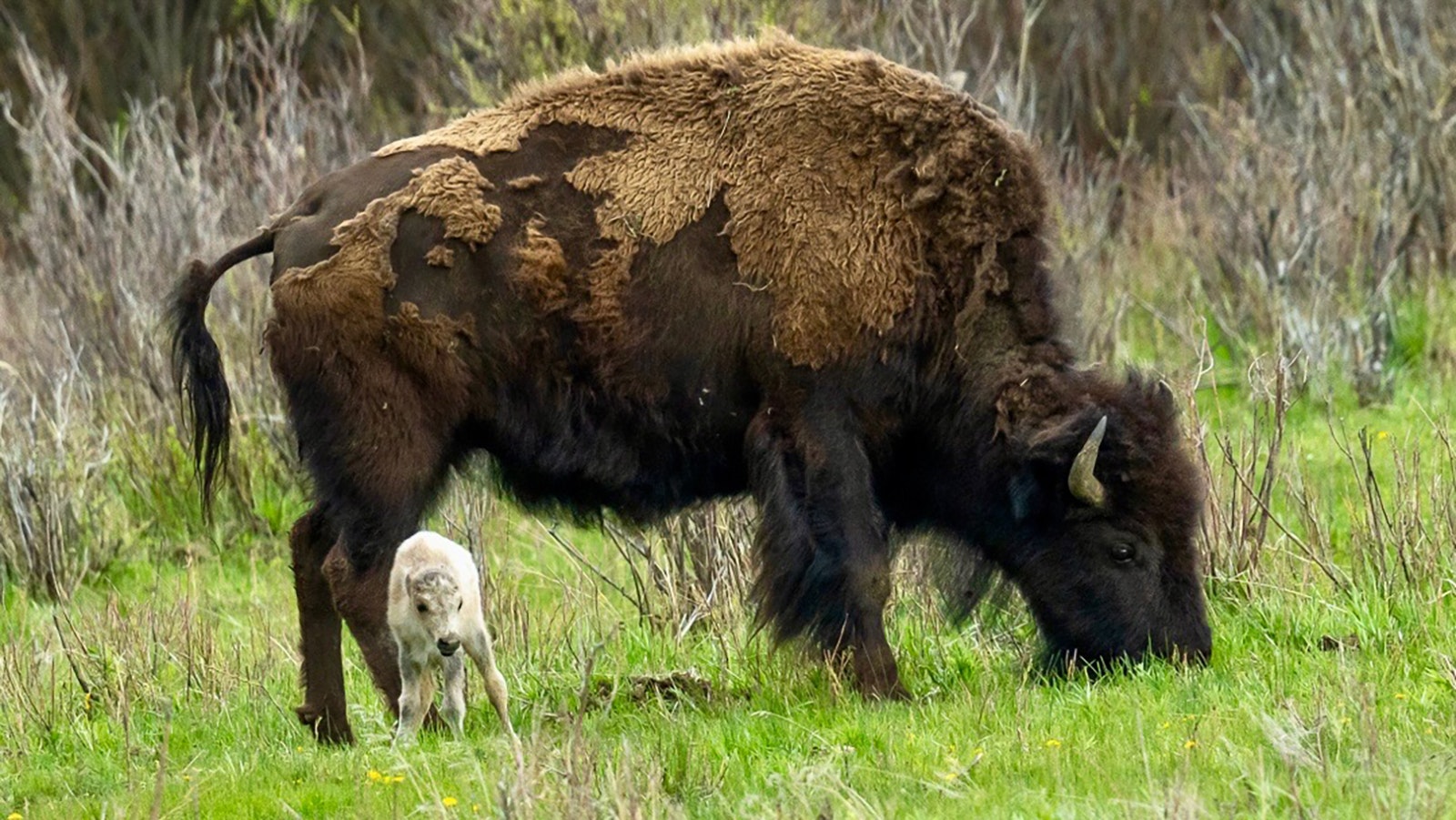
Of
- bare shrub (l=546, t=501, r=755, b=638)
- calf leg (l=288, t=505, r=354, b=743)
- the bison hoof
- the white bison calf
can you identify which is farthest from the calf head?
bare shrub (l=546, t=501, r=755, b=638)

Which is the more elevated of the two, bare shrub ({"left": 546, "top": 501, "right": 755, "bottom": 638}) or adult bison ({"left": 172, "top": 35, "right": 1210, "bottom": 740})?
adult bison ({"left": 172, "top": 35, "right": 1210, "bottom": 740})

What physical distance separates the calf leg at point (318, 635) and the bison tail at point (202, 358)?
1.27ft

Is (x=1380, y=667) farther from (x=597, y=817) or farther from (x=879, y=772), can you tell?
(x=597, y=817)

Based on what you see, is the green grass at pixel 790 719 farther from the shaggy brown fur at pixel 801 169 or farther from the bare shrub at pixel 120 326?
the shaggy brown fur at pixel 801 169

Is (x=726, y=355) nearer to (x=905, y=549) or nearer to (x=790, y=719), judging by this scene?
(x=790, y=719)

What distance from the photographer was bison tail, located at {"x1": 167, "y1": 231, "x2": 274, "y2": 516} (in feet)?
22.3

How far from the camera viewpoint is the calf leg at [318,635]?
6648 millimetres

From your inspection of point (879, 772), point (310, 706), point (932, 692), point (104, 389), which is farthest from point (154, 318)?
point (879, 772)

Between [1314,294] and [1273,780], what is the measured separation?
6.98 m

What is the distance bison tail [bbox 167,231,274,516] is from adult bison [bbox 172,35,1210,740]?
0.04 feet

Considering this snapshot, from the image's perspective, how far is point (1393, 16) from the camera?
13367 mm

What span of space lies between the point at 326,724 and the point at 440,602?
0.87 metres

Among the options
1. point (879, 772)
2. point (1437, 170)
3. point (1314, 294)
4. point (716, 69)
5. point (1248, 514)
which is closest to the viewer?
point (879, 772)

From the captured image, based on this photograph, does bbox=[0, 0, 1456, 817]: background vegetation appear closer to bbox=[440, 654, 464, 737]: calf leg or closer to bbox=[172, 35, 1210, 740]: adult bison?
bbox=[440, 654, 464, 737]: calf leg
